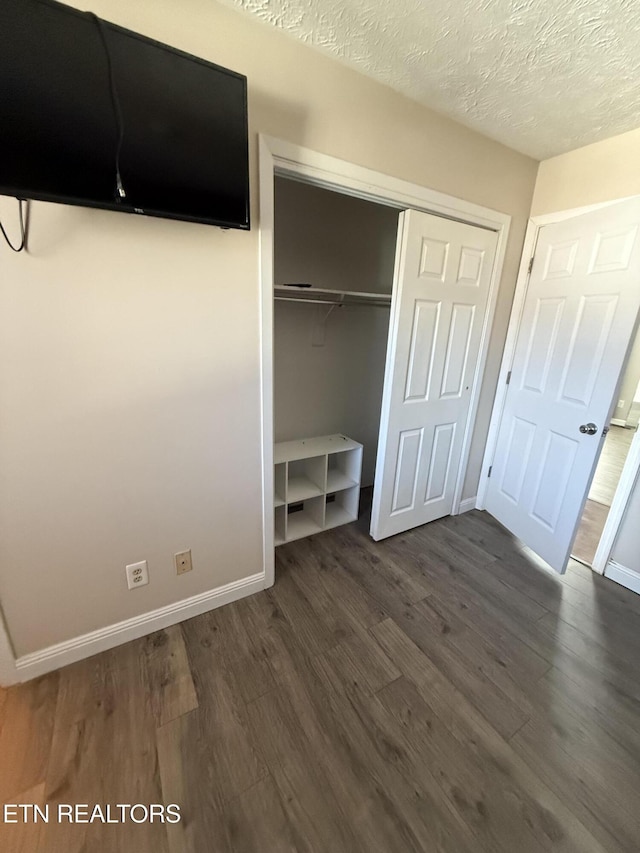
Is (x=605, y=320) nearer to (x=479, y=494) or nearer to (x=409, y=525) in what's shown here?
(x=479, y=494)

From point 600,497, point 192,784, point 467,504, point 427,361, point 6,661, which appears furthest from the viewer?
point 600,497

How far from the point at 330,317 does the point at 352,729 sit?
225 centimetres

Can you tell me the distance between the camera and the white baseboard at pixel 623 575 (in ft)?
6.49

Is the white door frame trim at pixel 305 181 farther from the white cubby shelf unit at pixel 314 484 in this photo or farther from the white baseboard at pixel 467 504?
the white baseboard at pixel 467 504

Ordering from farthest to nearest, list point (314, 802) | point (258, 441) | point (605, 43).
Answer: point (258, 441) < point (605, 43) < point (314, 802)

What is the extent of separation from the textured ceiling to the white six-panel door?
558 mm

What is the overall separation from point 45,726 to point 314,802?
1.00 metres

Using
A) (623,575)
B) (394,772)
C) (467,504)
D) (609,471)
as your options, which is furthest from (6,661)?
(609,471)

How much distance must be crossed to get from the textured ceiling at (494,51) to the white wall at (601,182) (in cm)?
12

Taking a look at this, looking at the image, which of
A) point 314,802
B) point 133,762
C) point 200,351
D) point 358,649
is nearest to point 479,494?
point 358,649

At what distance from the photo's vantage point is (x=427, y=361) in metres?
2.09

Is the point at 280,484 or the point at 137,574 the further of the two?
the point at 280,484

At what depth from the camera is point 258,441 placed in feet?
5.43

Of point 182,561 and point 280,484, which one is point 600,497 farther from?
point 182,561
